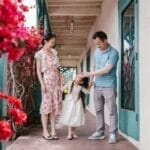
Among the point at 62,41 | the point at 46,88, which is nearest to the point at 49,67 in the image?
the point at 46,88

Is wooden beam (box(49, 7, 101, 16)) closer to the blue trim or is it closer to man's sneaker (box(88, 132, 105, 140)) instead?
the blue trim

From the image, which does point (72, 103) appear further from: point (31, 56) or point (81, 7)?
Answer: point (81, 7)

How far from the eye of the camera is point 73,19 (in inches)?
399

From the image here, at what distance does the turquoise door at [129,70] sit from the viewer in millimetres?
4289

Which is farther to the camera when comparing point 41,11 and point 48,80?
point 41,11

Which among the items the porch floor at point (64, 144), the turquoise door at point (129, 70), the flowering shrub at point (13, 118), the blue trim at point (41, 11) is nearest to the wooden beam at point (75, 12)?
the blue trim at point (41, 11)

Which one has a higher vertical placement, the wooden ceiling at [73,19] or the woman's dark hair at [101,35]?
the wooden ceiling at [73,19]

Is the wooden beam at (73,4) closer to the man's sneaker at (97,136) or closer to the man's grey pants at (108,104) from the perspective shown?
the man's grey pants at (108,104)

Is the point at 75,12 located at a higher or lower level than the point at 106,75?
higher

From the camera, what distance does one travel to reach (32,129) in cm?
579

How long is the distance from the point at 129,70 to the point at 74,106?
839mm

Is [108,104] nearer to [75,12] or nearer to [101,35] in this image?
[101,35]
